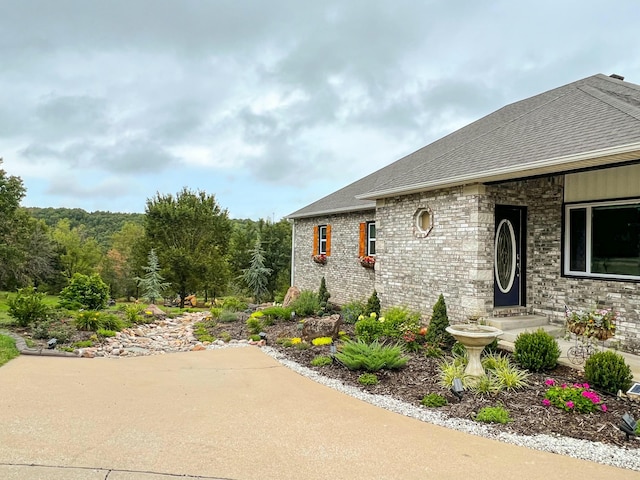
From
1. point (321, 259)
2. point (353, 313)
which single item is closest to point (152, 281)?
point (321, 259)

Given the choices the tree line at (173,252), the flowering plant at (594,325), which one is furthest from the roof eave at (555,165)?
the tree line at (173,252)

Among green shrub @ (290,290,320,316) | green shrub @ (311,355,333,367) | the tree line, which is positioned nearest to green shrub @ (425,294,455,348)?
green shrub @ (311,355,333,367)

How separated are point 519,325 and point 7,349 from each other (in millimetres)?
9528

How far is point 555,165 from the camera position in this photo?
6.40m

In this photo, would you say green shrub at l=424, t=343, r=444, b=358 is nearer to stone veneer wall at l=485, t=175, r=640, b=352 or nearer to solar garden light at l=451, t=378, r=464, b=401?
solar garden light at l=451, t=378, r=464, b=401

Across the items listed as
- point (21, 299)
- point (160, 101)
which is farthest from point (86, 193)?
point (21, 299)

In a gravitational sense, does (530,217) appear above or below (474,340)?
above

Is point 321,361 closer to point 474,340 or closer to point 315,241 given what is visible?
point 474,340

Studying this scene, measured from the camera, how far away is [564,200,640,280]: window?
274 inches

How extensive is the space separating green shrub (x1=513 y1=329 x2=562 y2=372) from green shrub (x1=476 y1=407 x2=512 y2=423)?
180cm

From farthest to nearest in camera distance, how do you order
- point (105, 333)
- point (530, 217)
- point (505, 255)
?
point (105, 333) < point (530, 217) < point (505, 255)

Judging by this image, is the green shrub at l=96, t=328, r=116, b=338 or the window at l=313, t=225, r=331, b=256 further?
the window at l=313, t=225, r=331, b=256

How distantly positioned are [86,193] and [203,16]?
1270 inches

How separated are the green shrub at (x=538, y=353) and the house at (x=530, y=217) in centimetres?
169
